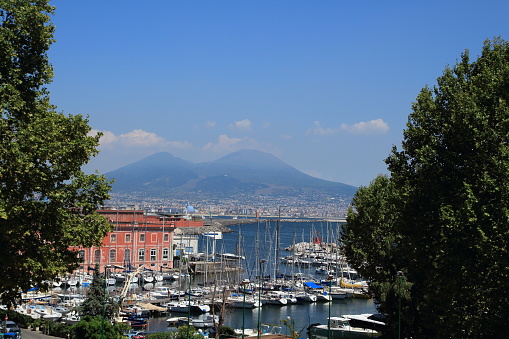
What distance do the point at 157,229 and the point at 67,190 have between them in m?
45.1

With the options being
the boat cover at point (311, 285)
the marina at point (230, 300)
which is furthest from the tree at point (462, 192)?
the boat cover at point (311, 285)

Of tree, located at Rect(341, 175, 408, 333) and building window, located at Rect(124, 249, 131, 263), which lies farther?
building window, located at Rect(124, 249, 131, 263)

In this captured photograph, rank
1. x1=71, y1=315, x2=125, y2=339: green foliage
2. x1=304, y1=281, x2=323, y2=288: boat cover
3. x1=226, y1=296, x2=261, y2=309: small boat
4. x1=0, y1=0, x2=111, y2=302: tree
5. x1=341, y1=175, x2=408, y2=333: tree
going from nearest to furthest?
x1=0, y1=0, x2=111, y2=302: tree
x1=71, y1=315, x2=125, y2=339: green foliage
x1=341, y1=175, x2=408, y2=333: tree
x1=226, y1=296, x2=261, y2=309: small boat
x1=304, y1=281, x2=323, y2=288: boat cover

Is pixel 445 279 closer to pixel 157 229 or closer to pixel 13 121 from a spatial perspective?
pixel 13 121

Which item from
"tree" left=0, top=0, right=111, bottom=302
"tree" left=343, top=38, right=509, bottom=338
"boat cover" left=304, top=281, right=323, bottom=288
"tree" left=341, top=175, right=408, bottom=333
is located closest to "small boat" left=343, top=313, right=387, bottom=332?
"tree" left=341, top=175, right=408, bottom=333

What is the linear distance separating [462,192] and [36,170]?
9.18 m

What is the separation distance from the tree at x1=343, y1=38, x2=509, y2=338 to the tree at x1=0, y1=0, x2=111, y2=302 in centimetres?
741

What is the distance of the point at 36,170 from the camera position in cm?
1155

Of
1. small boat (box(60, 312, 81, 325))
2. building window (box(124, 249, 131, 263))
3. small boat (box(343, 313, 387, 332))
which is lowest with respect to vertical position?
small boat (box(60, 312, 81, 325))

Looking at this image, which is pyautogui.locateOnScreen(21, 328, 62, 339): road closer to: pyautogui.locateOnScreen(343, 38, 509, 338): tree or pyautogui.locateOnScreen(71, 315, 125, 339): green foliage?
pyautogui.locateOnScreen(71, 315, 125, 339): green foliage

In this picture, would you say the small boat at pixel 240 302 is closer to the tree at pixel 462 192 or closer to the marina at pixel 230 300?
the marina at pixel 230 300

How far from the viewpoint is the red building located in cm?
5344

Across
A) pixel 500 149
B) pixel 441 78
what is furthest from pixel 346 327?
pixel 500 149

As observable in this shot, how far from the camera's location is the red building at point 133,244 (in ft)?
175
